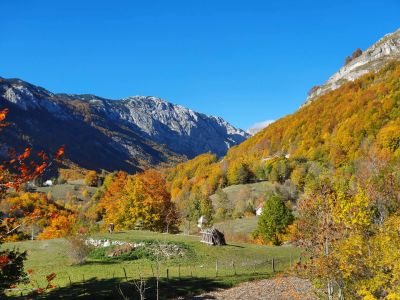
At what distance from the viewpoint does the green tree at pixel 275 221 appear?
7288 centimetres

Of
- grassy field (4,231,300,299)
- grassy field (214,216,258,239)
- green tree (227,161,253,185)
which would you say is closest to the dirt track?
grassy field (4,231,300,299)

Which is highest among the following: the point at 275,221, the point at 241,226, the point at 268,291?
the point at 275,221

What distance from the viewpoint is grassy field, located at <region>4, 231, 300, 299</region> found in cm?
3475

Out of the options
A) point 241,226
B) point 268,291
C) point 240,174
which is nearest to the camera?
point 268,291

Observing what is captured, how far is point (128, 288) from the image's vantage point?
34.1 m

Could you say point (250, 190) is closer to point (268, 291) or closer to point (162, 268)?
point (162, 268)

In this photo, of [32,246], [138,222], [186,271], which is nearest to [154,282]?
[186,271]

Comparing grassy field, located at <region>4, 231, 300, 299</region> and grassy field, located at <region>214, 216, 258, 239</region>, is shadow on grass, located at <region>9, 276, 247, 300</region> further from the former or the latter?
grassy field, located at <region>214, 216, 258, 239</region>

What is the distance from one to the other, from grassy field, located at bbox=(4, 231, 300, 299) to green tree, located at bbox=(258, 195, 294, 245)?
1627cm

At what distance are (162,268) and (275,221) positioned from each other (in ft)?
113

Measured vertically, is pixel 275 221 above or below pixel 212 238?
above

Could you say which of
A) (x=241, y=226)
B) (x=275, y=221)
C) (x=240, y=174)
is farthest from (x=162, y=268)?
(x=240, y=174)

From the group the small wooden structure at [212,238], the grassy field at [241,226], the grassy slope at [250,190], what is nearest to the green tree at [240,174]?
the grassy slope at [250,190]

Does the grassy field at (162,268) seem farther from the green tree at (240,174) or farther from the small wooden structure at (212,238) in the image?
the green tree at (240,174)
